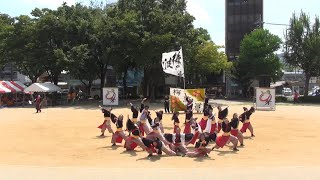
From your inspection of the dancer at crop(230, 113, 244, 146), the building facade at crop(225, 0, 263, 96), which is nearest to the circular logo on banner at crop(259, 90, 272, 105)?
the dancer at crop(230, 113, 244, 146)

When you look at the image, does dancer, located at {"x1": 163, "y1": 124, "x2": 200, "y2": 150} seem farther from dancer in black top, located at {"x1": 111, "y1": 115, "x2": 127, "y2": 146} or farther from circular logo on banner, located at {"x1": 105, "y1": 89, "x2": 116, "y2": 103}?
circular logo on banner, located at {"x1": 105, "y1": 89, "x2": 116, "y2": 103}

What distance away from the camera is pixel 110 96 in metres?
43.5

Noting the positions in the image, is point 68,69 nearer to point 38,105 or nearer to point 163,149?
point 38,105

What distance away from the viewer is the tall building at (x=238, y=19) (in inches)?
3780

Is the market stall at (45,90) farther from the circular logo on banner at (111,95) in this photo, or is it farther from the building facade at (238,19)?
the building facade at (238,19)

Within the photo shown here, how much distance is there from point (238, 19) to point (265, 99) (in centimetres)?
6180

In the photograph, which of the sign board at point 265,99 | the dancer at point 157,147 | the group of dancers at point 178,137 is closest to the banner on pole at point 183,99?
the sign board at point 265,99

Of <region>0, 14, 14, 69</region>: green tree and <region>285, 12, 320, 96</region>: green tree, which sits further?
<region>285, 12, 320, 96</region>: green tree

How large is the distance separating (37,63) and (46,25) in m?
4.35

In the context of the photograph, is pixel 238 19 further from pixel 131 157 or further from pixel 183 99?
pixel 131 157

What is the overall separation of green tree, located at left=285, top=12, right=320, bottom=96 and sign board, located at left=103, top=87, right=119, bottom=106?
1153 inches

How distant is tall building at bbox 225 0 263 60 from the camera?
315ft

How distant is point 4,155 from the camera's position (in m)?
15.5

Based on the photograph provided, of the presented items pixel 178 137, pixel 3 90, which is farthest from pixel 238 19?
pixel 178 137
